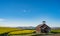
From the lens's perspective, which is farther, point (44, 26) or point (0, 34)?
point (44, 26)

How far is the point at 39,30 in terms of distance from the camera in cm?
5147

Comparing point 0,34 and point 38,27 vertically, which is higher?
point 38,27

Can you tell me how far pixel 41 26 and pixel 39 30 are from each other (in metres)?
1.71

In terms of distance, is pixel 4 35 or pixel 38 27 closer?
pixel 4 35

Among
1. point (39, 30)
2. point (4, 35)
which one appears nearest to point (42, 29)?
point (39, 30)

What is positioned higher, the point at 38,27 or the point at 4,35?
the point at 38,27

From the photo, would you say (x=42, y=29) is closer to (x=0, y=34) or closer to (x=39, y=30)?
(x=39, y=30)

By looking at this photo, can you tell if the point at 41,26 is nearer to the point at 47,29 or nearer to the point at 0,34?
the point at 47,29

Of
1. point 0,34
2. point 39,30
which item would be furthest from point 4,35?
point 39,30

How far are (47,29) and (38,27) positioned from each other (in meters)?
3.23

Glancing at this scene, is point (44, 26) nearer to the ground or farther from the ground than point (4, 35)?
farther from the ground

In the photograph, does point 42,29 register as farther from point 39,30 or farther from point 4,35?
point 4,35

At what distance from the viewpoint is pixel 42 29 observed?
51.7 m

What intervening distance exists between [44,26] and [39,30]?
270cm
